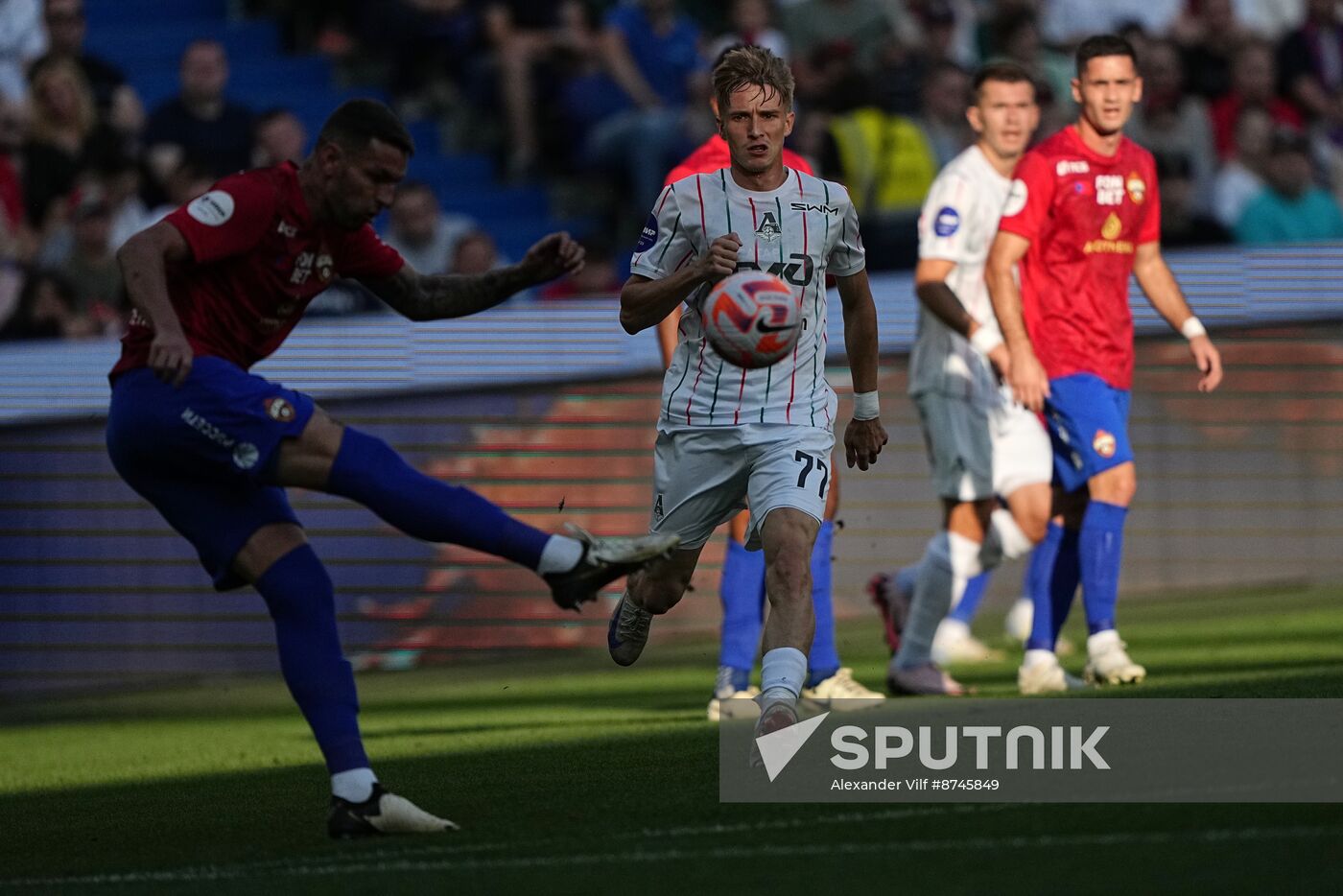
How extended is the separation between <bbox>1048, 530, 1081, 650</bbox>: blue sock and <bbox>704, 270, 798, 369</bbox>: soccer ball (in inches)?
117

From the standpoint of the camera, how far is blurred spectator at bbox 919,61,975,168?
48.8 ft

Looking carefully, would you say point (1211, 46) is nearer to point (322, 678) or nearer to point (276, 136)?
point (276, 136)

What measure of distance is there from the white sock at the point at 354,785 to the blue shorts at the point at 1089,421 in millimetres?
3768

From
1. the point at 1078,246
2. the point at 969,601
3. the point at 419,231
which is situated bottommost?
the point at 969,601

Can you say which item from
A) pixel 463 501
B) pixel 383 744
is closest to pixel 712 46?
pixel 383 744

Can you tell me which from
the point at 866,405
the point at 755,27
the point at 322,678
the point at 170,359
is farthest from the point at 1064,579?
the point at 755,27

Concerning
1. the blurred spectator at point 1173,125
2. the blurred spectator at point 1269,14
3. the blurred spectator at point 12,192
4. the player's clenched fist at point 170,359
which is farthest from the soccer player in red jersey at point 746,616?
the blurred spectator at point 1269,14

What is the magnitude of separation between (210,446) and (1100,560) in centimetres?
414

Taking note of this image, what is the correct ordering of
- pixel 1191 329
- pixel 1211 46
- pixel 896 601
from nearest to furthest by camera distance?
1. pixel 1191 329
2. pixel 896 601
3. pixel 1211 46

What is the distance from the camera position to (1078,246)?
28.4 feet

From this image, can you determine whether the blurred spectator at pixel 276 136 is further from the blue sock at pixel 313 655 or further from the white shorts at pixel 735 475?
the blue sock at pixel 313 655

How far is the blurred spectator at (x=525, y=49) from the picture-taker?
607 inches

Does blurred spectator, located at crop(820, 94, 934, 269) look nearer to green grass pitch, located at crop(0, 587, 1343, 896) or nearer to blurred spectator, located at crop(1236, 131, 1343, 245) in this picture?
blurred spectator, located at crop(1236, 131, 1343, 245)

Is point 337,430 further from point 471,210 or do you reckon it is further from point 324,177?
point 471,210
